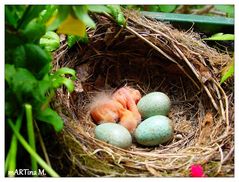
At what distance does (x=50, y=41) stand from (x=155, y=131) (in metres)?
0.40

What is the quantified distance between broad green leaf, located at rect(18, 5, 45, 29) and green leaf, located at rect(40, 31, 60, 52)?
0.88 ft

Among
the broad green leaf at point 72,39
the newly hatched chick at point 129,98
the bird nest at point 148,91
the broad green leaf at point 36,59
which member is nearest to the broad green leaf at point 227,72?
the bird nest at point 148,91

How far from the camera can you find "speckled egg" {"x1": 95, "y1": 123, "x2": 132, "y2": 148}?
1562 millimetres

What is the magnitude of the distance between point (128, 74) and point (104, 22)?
0.73ft

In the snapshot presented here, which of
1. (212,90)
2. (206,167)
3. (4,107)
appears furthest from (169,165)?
(4,107)

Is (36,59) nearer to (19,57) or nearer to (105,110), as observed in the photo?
(19,57)

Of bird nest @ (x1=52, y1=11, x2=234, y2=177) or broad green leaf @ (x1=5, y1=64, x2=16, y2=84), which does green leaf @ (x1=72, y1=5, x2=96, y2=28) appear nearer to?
broad green leaf @ (x1=5, y1=64, x2=16, y2=84)

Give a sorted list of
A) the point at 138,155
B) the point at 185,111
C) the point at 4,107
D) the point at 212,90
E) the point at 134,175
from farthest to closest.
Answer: the point at 185,111 < the point at 212,90 < the point at 138,155 < the point at 134,175 < the point at 4,107

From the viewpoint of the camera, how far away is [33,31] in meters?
1.27

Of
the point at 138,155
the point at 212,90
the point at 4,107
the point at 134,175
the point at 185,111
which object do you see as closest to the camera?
the point at 4,107

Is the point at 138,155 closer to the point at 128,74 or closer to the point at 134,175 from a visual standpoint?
the point at 134,175

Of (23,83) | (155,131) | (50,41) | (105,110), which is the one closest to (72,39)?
(50,41)

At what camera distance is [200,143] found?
1.59 m

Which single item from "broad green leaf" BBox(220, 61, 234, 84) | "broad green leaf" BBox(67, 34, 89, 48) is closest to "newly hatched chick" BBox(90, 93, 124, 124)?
"broad green leaf" BBox(67, 34, 89, 48)
